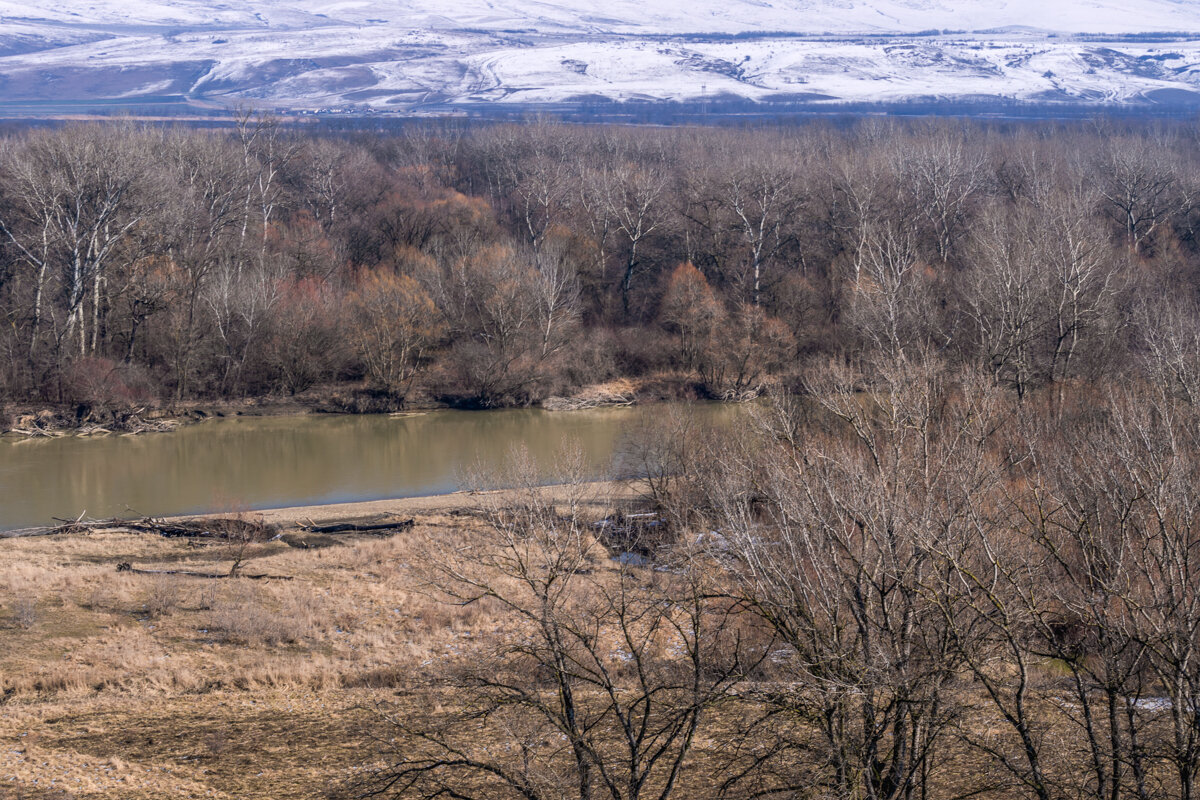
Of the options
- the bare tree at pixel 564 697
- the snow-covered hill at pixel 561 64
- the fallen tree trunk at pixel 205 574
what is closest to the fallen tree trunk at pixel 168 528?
the fallen tree trunk at pixel 205 574

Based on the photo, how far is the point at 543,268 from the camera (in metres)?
42.5

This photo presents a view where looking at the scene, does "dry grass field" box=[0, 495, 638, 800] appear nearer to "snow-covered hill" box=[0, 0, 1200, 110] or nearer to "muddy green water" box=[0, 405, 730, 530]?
"muddy green water" box=[0, 405, 730, 530]

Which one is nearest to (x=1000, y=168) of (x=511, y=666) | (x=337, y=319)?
(x=337, y=319)

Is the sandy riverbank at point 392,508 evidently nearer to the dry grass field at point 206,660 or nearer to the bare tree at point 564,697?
the dry grass field at point 206,660

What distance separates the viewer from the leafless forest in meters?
9.15

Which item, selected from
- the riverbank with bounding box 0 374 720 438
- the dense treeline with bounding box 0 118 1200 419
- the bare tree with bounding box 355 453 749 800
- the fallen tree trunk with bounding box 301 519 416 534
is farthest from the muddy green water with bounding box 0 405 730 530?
the bare tree with bounding box 355 453 749 800

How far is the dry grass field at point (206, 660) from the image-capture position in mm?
11266

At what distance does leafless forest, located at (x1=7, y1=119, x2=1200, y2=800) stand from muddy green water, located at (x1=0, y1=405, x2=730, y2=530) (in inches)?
107

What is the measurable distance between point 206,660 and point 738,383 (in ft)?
94.4

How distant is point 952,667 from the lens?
28.7 feet

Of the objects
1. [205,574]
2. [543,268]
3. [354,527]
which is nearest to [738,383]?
[543,268]

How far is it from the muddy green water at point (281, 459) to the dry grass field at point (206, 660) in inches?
219

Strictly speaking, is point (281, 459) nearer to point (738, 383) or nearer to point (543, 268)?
point (543, 268)

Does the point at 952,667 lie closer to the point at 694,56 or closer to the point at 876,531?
the point at 876,531
